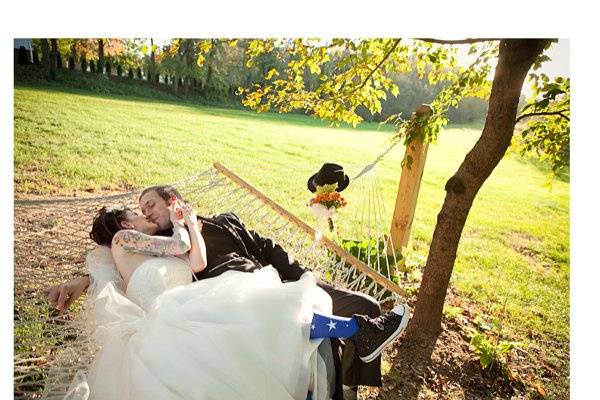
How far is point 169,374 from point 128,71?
1345 mm

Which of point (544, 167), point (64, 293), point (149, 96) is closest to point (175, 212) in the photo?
point (64, 293)

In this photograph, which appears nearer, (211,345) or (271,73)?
(211,345)

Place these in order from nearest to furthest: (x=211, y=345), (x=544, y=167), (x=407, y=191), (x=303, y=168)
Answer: (x=211, y=345), (x=544, y=167), (x=407, y=191), (x=303, y=168)

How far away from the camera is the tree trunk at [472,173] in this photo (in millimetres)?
1542

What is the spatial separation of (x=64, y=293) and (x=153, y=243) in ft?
1.13

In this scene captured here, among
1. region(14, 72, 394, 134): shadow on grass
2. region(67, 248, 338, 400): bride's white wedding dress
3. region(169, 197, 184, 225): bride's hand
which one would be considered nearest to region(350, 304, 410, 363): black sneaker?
region(67, 248, 338, 400): bride's white wedding dress

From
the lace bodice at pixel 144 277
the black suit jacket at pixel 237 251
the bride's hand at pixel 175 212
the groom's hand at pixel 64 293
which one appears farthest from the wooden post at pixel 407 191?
the groom's hand at pixel 64 293

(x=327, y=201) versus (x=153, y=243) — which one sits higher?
(x=327, y=201)

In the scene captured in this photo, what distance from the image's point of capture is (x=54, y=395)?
3.93ft

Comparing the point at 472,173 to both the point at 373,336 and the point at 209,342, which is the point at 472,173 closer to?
the point at 373,336

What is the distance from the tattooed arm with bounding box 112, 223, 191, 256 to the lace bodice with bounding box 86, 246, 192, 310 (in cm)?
4

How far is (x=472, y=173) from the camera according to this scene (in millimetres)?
1715
